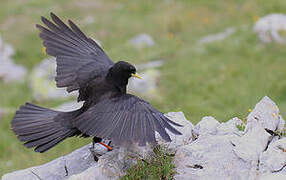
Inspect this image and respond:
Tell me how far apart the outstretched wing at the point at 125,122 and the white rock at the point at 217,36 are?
9060 millimetres

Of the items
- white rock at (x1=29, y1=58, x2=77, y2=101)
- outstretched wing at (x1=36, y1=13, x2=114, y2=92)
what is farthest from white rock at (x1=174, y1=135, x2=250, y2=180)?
white rock at (x1=29, y1=58, x2=77, y2=101)

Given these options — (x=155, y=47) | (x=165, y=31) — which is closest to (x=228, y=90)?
(x=155, y=47)

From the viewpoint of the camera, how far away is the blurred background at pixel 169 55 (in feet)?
34.0

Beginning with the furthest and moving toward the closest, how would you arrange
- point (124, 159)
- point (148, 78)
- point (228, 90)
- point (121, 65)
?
point (148, 78) < point (228, 90) < point (121, 65) < point (124, 159)

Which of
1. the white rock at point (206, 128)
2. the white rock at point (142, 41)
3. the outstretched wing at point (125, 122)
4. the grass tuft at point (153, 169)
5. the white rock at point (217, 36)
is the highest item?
the white rock at point (217, 36)

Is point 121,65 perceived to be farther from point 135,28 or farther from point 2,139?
point 135,28

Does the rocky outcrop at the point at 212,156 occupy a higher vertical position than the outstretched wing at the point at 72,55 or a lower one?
lower

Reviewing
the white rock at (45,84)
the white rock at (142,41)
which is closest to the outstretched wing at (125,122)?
the white rock at (45,84)

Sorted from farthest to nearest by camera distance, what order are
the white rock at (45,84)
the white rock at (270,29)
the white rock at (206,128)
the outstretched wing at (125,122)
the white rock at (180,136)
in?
the white rock at (270,29)
the white rock at (45,84)
the white rock at (206,128)
the white rock at (180,136)
the outstretched wing at (125,122)

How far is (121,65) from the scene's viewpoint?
5.58 metres

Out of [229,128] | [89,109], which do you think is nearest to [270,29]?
[229,128]

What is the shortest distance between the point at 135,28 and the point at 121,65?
425 inches

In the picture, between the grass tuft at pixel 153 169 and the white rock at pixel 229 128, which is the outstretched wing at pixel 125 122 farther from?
the white rock at pixel 229 128

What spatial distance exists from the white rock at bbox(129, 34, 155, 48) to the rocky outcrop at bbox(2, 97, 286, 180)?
8.77m
